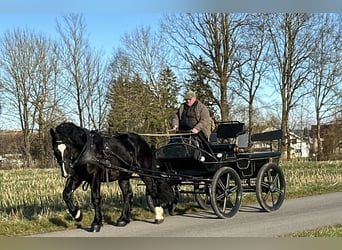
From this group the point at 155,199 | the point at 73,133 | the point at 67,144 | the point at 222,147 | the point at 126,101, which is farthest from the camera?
the point at 126,101

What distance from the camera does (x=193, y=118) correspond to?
8164 mm

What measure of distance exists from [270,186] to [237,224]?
1717 mm

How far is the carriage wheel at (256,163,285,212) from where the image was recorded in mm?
8727

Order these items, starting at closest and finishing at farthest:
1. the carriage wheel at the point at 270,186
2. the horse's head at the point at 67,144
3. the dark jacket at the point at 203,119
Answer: the horse's head at the point at 67,144 < the dark jacket at the point at 203,119 < the carriage wheel at the point at 270,186

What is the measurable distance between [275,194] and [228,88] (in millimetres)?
13928

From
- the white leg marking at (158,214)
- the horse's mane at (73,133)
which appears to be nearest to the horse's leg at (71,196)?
the horse's mane at (73,133)

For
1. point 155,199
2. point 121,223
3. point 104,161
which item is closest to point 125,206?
point 121,223

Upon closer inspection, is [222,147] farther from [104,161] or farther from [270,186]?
[104,161]

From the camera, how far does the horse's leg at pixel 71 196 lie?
708 cm

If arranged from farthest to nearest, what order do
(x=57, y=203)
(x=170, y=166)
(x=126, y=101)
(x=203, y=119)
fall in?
1. (x=126, y=101)
2. (x=57, y=203)
3. (x=170, y=166)
4. (x=203, y=119)

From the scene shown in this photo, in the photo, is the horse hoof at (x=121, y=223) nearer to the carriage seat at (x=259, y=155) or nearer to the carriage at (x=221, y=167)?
the carriage at (x=221, y=167)

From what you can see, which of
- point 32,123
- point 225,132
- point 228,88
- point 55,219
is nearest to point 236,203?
point 225,132

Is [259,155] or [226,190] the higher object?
[259,155]

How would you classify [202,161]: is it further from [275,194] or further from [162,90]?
[162,90]
